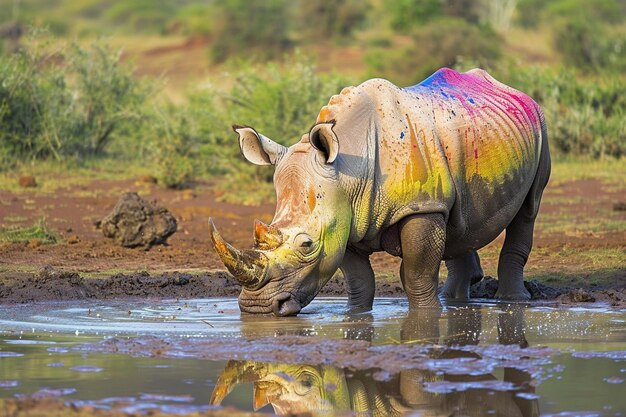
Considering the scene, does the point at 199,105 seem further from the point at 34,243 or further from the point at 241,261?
the point at 241,261

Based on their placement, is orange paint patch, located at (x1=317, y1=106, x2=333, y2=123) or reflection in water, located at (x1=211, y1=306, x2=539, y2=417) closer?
reflection in water, located at (x1=211, y1=306, x2=539, y2=417)

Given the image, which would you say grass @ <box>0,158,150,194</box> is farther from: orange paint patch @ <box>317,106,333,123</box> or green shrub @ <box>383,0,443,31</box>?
green shrub @ <box>383,0,443,31</box>

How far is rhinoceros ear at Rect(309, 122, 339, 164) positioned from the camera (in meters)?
7.69

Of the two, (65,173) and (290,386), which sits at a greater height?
(65,173)

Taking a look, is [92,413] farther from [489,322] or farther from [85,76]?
[85,76]

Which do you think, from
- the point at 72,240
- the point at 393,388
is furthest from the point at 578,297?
the point at 72,240

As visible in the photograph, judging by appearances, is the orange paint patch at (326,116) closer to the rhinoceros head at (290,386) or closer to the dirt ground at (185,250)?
the dirt ground at (185,250)

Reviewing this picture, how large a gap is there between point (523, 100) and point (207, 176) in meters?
9.26

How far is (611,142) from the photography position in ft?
63.5

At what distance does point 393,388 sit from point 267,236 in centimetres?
215

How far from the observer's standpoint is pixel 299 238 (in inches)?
303

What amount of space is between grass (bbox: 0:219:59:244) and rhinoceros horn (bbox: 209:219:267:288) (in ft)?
15.6

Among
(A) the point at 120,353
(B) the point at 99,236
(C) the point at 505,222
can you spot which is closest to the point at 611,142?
(B) the point at 99,236

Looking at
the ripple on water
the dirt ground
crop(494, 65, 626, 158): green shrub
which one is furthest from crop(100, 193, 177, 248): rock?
crop(494, 65, 626, 158): green shrub
